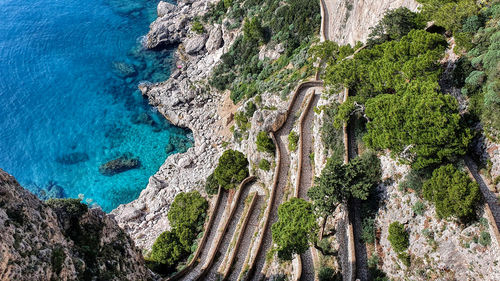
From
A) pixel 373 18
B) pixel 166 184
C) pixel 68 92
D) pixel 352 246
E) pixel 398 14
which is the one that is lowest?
pixel 352 246

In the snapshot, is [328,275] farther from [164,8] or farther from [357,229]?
[164,8]

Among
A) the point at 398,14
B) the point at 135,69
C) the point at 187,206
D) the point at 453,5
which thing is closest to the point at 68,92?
the point at 135,69

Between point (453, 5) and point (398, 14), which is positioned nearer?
point (453, 5)

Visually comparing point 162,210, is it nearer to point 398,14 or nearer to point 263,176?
point 263,176

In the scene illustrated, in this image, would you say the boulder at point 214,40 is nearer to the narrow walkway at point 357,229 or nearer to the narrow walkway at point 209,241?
the narrow walkway at point 209,241

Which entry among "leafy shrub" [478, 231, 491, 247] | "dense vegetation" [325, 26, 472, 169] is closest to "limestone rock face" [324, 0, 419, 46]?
"dense vegetation" [325, 26, 472, 169]

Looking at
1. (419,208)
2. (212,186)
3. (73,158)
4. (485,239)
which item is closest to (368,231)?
(419,208)
